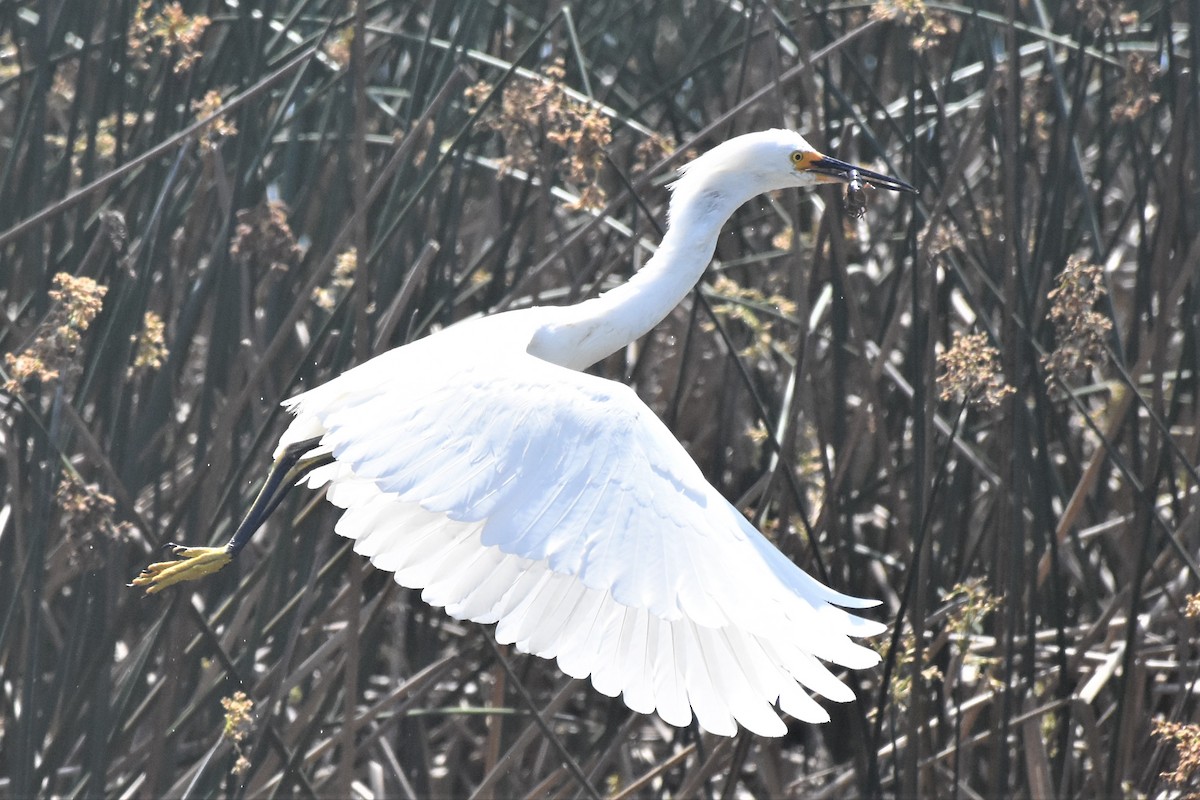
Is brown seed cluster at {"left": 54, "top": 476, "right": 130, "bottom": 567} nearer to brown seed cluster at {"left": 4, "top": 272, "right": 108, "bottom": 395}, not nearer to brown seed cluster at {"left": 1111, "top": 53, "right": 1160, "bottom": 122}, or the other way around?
brown seed cluster at {"left": 4, "top": 272, "right": 108, "bottom": 395}

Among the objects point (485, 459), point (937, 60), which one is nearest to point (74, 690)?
point (485, 459)

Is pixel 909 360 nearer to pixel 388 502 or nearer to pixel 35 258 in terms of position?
pixel 388 502

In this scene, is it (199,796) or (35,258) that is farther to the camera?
(35,258)

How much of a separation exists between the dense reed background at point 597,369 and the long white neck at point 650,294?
0.12 metres

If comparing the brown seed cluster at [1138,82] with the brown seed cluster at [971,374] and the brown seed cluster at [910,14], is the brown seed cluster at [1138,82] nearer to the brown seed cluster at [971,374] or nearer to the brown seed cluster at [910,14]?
the brown seed cluster at [910,14]

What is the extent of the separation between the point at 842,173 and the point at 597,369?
4.42 ft

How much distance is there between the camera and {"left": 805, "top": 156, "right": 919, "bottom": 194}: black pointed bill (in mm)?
3160

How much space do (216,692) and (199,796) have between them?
0.29 meters

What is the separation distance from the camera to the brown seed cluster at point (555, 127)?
10.00 feet

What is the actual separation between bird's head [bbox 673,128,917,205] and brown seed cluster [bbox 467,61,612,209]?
24cm

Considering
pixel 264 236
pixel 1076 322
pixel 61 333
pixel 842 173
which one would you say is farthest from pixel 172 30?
pixel 1076 322

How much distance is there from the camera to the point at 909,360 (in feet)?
12.1

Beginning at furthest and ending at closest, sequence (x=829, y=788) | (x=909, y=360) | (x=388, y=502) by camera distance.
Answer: (x=909, y=360), (x=829, y=788), (x=388, y=502)

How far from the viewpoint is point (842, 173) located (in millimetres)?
3172
